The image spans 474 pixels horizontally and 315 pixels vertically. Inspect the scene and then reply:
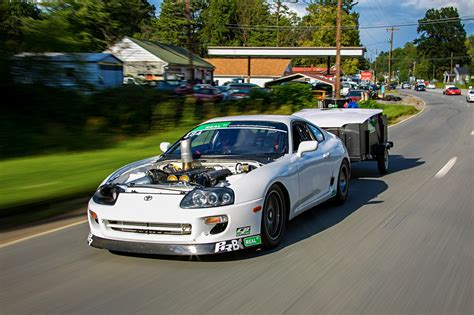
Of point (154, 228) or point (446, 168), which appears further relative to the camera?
point (446, 168)

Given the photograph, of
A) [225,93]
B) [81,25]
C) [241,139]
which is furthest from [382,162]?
[225,93]

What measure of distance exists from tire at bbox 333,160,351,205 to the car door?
0.64 m

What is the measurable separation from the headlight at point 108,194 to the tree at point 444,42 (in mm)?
166163

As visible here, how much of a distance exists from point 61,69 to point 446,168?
11956 mm

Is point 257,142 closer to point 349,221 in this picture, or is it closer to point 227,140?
point 227,140

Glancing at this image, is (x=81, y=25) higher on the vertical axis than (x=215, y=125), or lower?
higher

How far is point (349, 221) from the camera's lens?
7199 millimetres

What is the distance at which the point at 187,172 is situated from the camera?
587 centimetres

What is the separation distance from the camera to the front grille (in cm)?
501

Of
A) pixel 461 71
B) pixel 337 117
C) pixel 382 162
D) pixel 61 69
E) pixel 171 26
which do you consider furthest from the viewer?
pixel 461 71

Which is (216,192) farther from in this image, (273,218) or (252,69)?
(252,69)

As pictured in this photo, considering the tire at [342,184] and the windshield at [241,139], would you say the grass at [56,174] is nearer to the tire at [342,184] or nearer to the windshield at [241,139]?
the windshield at [241,139]

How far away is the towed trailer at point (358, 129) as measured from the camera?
10.6 metres

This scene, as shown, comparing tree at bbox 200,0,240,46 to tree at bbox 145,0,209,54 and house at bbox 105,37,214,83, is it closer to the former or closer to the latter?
tree at bbox 145,0,209,54
